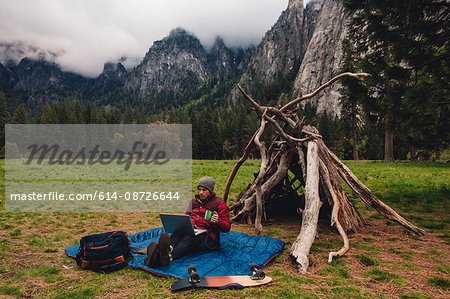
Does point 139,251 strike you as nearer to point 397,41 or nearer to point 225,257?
point 225,257

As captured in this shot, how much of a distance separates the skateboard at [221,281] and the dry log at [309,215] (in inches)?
34.8

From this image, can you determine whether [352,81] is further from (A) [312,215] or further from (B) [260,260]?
(B) [260,260]

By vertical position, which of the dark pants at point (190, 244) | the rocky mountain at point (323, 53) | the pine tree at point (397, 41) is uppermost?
the rocky mountain at point (323, 53)

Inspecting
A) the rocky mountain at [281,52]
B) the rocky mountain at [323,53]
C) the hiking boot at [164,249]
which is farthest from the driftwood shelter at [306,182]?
the rocky mountain at [281,52]

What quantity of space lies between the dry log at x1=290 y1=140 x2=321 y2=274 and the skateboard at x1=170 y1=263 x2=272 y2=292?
2.90 ft

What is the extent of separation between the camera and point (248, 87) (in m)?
182

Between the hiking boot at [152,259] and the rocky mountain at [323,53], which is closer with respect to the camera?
the hiking boot at [152,259]

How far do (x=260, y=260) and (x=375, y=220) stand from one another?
530 cm

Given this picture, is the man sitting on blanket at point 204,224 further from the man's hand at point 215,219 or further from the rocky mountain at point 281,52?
the rocky mountain at point 281,52

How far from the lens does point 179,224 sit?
16.5 feet

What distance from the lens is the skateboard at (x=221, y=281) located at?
3795mm

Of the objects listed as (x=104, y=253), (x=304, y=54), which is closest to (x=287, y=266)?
(x=104, y=253)

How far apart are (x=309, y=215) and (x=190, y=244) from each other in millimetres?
2717

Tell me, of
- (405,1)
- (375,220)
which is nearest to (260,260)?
(375,220)
